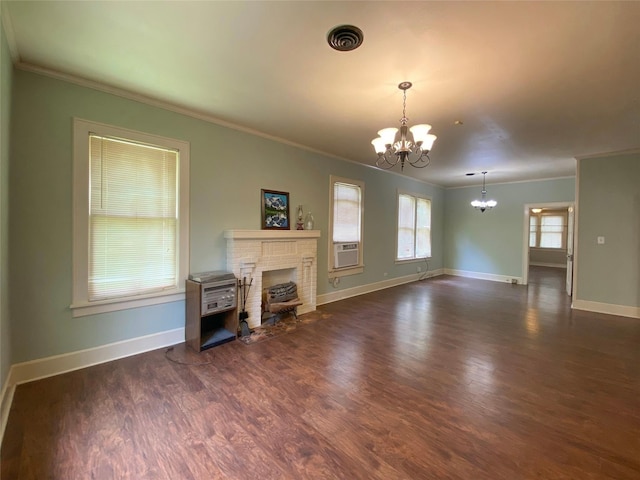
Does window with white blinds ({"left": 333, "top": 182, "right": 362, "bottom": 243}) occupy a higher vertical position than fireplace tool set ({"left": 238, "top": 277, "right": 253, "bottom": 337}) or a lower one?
higher

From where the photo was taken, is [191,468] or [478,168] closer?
[191,468]

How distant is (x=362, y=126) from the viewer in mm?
3605

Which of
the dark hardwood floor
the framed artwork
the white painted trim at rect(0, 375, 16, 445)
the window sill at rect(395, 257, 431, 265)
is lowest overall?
the dark hardwood floor

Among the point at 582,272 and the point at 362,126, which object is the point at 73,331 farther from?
the point at 582,272

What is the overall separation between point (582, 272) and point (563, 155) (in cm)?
205

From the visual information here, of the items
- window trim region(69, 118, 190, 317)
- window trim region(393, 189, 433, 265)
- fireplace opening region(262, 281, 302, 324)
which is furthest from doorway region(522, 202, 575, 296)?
window trim region(69, 118, 190, 317)

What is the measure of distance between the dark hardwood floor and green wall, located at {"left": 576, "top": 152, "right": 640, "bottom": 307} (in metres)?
1.35

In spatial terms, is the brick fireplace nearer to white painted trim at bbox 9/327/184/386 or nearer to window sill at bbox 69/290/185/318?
window sill at bbox 69/290/185/318

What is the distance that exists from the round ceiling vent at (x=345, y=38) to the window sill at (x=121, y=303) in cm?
295

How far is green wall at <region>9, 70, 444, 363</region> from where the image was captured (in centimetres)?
239

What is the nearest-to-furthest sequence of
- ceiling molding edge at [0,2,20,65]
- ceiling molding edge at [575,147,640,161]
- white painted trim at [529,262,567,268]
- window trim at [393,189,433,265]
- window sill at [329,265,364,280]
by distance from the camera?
1. ceiling molding edge at [0,2,20,65]
2. ceiling molding edge at [575,147,640,161]
3. window sill at [329,265,364,280]
4. window trim at [393,189,433,265]
5. white painted trim at [529,262,567,268]

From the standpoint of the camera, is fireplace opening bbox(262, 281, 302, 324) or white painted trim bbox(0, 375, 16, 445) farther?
fireplace opening bbox(262, 281, 302, 324)

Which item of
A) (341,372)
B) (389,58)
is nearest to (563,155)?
(389,58)

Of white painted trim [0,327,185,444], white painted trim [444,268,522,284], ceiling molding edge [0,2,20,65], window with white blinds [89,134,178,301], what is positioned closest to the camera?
ceiling molding edge [0,2,20,65]
